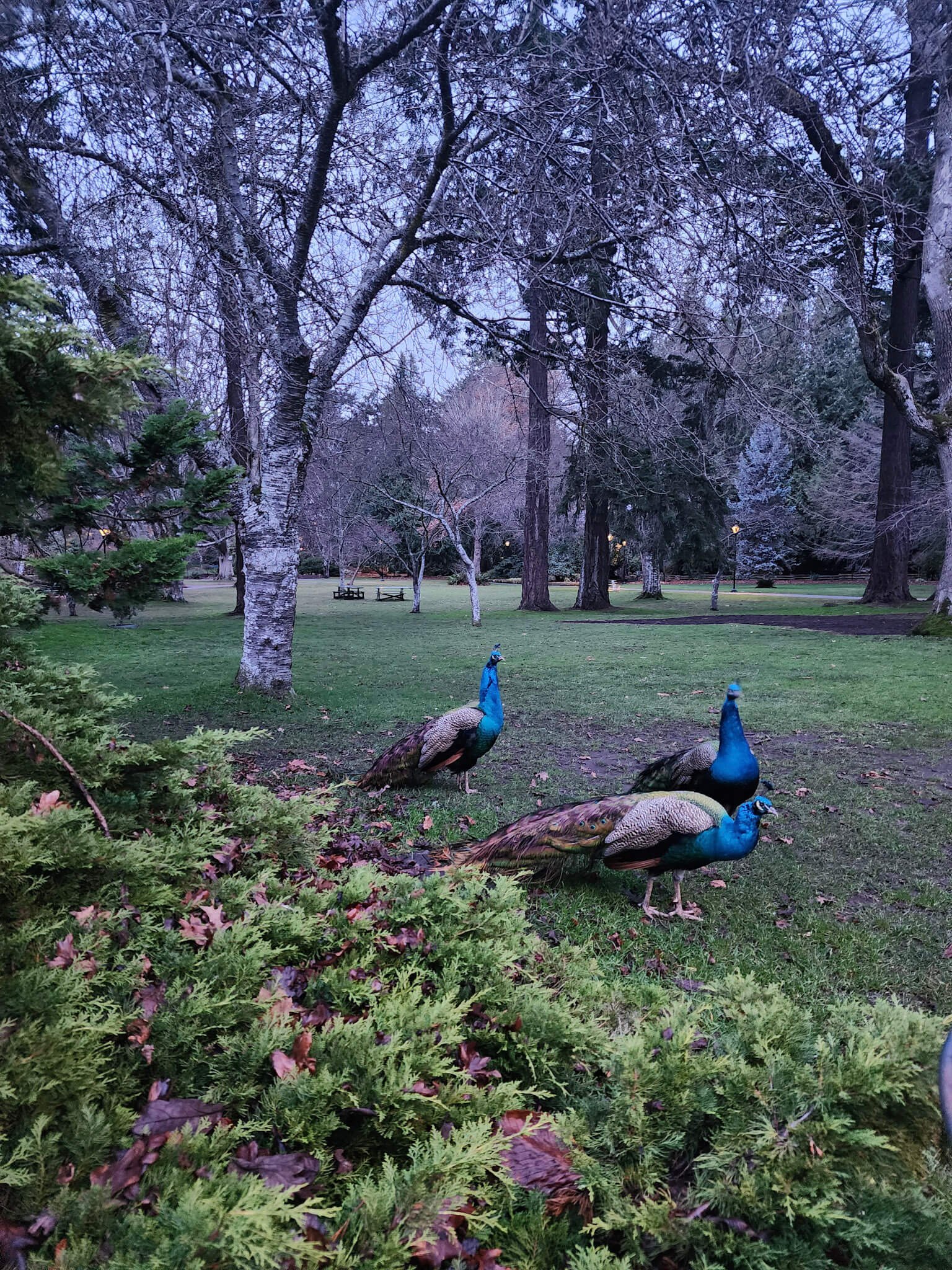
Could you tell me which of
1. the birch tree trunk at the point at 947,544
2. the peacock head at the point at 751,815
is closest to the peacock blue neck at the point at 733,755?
the peacock head at the point at 751,815

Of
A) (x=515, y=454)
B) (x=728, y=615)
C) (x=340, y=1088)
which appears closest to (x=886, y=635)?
(x=728, y=615)

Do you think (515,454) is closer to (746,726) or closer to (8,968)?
(746,726)

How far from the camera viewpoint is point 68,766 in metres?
1.99

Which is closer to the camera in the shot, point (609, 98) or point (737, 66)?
point (737, 66)

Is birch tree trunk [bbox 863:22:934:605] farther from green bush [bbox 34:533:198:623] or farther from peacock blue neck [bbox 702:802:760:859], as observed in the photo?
green bush [bbox 34:533:198:623]

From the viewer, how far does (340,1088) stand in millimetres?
1414

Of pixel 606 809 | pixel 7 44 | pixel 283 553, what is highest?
pixel 7 44

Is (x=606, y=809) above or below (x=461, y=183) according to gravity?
below

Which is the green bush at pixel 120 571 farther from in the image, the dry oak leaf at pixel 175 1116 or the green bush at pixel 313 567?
the green bush at pixel 313 567

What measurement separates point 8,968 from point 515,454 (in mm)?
17302

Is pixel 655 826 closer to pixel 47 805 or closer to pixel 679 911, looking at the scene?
pixel 679 911

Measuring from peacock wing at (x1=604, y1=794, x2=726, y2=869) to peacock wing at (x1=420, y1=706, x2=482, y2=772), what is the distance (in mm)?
2016

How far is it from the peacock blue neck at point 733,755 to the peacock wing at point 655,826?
1.97ft

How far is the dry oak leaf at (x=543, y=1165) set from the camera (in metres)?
1.31
